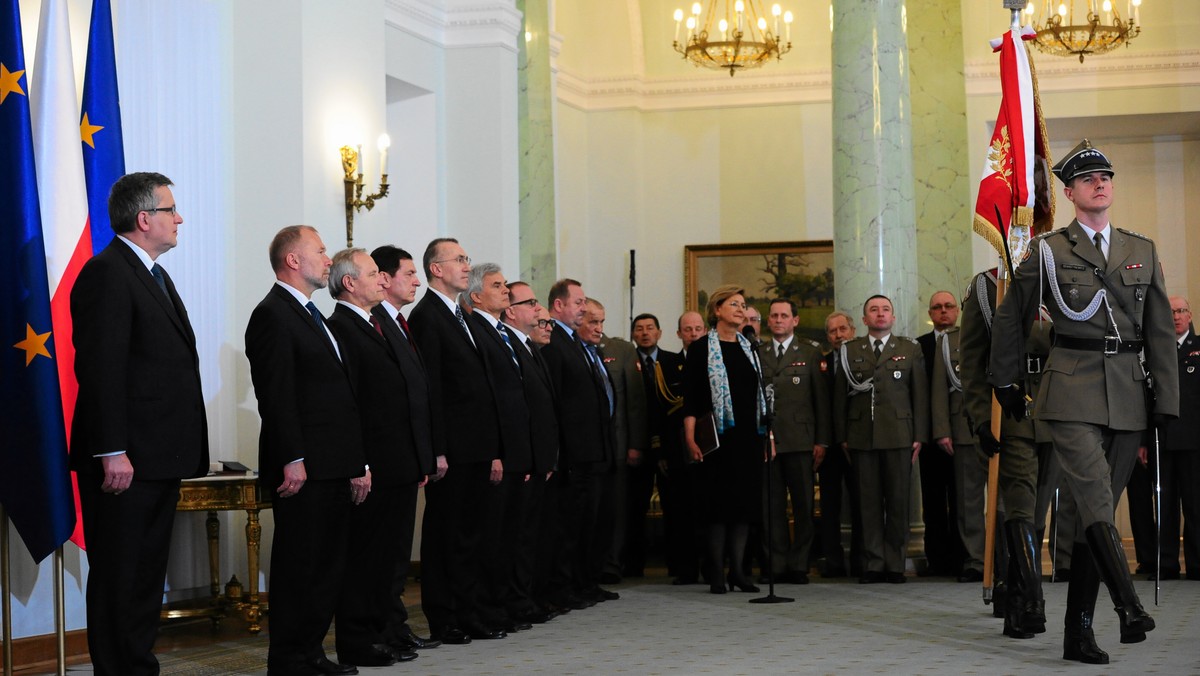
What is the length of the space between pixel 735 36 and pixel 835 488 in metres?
4.99

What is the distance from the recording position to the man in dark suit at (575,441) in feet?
24.4

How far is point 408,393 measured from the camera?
5711 mm

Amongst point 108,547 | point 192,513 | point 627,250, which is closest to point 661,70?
point 627,250

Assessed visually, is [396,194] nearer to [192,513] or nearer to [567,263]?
[192,513]

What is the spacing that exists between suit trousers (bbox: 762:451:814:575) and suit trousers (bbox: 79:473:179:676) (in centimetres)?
502

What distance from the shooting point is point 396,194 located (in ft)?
31.9

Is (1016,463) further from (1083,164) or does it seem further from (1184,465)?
(1184,465)

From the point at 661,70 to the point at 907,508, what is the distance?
6941 mm

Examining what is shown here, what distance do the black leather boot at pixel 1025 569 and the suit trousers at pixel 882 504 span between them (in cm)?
282

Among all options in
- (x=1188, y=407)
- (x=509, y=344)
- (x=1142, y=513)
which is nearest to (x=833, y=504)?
(x=1142, y=513)

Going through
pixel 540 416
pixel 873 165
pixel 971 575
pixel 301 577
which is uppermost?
pixel 873 165

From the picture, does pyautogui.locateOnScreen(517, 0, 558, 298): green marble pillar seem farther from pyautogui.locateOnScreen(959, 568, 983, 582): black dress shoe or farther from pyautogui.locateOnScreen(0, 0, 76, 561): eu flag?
pyautogui.locateOnScreen(0, 0, 76, 561): eu flag

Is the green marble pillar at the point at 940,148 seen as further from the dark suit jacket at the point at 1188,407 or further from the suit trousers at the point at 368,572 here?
the suit trousers at the point at 368,572

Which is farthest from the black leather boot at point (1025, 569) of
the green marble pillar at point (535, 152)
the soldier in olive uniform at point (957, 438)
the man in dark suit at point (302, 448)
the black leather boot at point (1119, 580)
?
the green marble pillar at point (535, 152)
